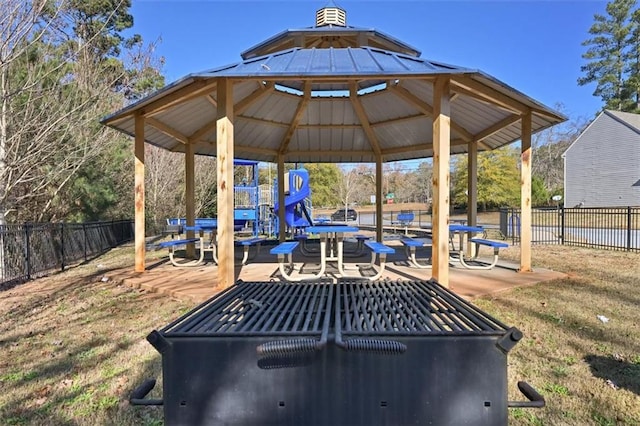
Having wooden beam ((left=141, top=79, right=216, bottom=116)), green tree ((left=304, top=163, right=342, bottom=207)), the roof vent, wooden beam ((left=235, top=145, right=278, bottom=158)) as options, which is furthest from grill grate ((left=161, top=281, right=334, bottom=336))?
green tree ((left=304, top=163, right=342, bottom=207))

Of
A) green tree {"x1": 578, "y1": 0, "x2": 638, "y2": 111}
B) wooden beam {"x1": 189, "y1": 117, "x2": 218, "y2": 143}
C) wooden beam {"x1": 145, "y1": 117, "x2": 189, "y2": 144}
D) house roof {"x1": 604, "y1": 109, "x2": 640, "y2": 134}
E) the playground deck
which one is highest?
green tree {"x1": 578, "y1": 0, "x2": 638, "y2": 111}

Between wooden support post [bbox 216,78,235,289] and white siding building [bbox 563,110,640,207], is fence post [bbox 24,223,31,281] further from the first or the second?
white siding building [bbox 563,110,640,207]

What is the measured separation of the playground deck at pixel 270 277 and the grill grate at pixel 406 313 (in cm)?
258

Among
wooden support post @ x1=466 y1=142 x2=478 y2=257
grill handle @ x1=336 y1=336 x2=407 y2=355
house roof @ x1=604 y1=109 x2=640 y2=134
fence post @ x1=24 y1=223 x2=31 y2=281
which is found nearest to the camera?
grill handle @ x1=336 y1=336 x2=407 y2=355

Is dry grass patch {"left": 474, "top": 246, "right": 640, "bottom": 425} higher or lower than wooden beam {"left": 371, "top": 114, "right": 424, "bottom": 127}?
lower

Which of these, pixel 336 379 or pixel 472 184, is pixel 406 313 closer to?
pixel 336 379

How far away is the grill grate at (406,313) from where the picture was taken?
1602 mm

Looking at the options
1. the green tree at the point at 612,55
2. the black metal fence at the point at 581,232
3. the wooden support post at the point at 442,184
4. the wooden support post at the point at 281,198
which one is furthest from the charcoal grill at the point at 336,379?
the green tree at the point at 612,55

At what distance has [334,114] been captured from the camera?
9062 millimetres

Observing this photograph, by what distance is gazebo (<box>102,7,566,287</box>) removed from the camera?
15.8ft

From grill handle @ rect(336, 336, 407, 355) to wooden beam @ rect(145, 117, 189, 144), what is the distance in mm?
6440

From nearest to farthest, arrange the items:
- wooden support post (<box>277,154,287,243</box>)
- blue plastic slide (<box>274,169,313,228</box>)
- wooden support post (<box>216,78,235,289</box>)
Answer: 1. wooden support post (<box>216,78,235,289</box>)
2. wooden support post (<box>277,154,287,243</box>)
3. blue plastic slide (<box>274,169,313,228</box>)

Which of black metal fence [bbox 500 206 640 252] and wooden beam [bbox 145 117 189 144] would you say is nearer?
wooden beam [bbox 145 117 189 144]

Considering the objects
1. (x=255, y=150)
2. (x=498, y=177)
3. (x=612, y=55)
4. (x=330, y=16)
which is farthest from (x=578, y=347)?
(x=612, y=55)
